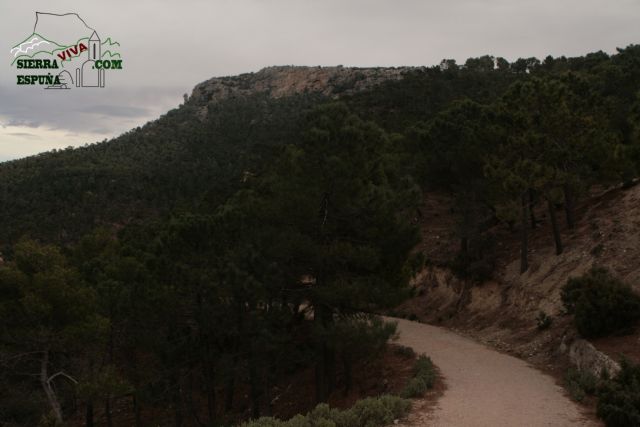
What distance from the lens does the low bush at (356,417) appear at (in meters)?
11.1

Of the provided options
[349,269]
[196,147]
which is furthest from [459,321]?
[196,147]

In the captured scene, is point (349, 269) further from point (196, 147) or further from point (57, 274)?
point (196, 147)

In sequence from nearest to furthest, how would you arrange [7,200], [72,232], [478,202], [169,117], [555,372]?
[555,372]
[478,202]
[72,232]
[7,200]
[169,117]

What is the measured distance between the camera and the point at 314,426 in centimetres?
1106

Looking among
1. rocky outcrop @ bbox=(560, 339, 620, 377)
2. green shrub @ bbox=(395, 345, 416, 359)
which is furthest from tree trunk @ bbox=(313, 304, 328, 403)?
rocky outcrop @ bbox=(560, 339, 620, 377)

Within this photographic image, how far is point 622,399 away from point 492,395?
375 cm

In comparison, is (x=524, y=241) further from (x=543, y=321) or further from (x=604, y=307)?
A: (x=604, y=307)

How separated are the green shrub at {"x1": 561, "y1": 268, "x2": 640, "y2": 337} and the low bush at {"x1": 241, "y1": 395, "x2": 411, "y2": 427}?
26.1 ft

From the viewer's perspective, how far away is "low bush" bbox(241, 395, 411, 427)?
1115 centimetres

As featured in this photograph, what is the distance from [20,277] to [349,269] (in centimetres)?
1164

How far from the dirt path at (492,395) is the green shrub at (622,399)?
2.54ft

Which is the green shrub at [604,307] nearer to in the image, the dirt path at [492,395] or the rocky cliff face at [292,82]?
the dirt path at [492,395]

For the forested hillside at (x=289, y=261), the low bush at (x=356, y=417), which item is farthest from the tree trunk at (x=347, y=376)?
the low bush at (x=356, y=417)

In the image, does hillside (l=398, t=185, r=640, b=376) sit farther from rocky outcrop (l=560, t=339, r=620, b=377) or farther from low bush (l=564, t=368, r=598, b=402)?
low bush (l=564, t=368, r=598, b=402)
